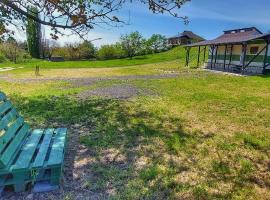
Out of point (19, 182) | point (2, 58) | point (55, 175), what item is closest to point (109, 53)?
point (2, 58)

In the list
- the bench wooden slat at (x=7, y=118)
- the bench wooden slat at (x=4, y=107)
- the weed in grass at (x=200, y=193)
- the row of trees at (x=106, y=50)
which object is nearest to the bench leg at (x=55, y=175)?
the bench wooden slat at (x=7, y=118)

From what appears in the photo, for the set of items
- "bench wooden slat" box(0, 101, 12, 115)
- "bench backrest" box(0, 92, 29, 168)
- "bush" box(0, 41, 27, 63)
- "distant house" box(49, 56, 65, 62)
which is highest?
"bench wooden slat" box(0, 101, 12, 115)

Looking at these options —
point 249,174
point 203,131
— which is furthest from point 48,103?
point 249,174

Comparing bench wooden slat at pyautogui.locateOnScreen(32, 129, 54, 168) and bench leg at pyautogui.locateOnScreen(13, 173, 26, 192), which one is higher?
bench wooden slat at pyautogui.locateOnScreen(32, 129, 54, 168)

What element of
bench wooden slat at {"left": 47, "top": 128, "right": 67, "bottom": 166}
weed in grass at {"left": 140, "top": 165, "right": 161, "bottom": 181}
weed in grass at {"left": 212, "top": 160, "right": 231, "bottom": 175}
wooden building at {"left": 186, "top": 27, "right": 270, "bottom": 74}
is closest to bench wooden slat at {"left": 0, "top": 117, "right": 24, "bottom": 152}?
bench wooden slat at {"left": 47, "top": 128, "right": 67, "bottom": 166}

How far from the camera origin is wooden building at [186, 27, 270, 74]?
2331cm

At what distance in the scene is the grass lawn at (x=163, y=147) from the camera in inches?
166

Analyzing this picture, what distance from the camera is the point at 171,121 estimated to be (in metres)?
8.00

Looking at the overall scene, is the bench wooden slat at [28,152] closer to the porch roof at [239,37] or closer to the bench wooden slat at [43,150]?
the bench wooden slat at [43,150]

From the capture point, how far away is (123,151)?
563 centimetres

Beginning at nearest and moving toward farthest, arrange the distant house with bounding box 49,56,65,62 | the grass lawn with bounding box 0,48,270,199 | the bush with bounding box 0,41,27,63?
1. the grass lawn with bounding box 0,48,270,199
2. the bush with bounding box 0,41,27,63
3. the distant house with bounding box 49,56,65,62

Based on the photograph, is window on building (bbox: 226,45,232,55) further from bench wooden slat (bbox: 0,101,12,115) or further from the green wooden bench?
bench wooden slat (bbox: 0,101,12,115)

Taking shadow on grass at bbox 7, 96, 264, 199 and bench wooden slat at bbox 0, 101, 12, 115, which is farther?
bench wooden slat at bbox 0, 101, 12, 115

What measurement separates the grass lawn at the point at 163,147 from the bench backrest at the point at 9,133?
84cm
